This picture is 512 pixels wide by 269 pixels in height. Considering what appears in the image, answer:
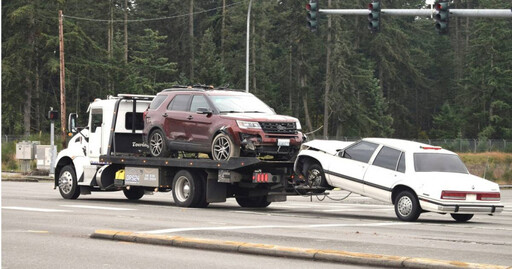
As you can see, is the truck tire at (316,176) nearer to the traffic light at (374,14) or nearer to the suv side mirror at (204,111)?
the suv side mirror at (204,111)

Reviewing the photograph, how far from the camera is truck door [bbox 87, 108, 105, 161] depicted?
24.4 metres

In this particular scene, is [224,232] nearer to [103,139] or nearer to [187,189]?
[187,189]

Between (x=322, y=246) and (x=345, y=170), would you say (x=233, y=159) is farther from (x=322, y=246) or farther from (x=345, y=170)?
(x=322, y=246)

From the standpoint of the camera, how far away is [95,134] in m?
24.5

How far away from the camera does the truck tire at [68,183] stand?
24.7 meters

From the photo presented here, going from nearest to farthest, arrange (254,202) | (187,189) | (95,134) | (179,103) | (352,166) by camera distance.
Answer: (352,166), (187,189), (179,103), (254,202), (95,134)

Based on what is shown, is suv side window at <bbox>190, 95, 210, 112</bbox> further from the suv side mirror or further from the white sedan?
the white sedan

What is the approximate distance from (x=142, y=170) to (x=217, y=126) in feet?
9.41

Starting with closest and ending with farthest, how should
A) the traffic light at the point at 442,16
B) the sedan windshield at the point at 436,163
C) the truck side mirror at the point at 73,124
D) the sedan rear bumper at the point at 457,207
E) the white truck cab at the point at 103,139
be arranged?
the sedan rear bumper at the point at 457,207 < the sedan windshield at the point at 436,163 < the white truck cab at the point at 103,139 < the truck side mirror at the point at 73,124 < the traffic light at the point at 442,16

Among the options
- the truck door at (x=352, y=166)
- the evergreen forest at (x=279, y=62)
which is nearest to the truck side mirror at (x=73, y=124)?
the truck door at (x=352, y=166)

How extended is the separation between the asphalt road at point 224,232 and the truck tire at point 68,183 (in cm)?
90

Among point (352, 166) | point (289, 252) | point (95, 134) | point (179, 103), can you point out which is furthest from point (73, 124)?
point (289, 252)

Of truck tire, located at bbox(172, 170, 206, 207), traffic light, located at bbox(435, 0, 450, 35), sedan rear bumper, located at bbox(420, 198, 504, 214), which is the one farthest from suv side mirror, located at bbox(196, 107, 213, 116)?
traffic light, located at bbox(435, 0, 450, 35)

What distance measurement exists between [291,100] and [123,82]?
1828 centimetres
